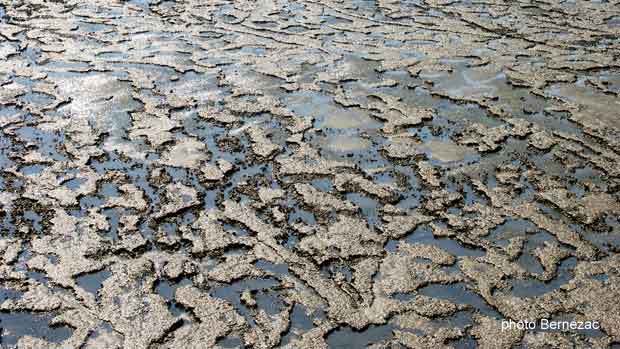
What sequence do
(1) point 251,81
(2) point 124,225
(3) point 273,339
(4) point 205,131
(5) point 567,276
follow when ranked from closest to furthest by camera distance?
1. (3) point 273,339
2. (5) point 567,276
3. (2) point 124,225
4. (4) point 205,131
5. (1) point 251,81

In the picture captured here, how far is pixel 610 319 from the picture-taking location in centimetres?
347

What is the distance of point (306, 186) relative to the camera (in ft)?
15.6

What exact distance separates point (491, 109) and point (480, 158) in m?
1.05

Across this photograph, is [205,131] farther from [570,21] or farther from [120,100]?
[570,21]

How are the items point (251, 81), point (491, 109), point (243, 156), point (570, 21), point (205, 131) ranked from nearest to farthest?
point (243, 156)
point (205, 131)
point (491, 109)
point (251, 81)
point (570, 21)

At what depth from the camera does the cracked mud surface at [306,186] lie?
3.52 metres

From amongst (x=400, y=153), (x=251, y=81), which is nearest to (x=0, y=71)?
(x=251, y=81)

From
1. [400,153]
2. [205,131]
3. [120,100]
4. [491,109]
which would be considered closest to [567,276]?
[400,153]

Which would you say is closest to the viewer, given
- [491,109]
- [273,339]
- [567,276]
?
[273,339]

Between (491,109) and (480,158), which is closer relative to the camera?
(480,158)

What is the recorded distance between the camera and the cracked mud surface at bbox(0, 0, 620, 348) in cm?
352

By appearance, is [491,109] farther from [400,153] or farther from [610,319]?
[610,319]

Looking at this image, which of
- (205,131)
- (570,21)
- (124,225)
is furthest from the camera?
(570,21)

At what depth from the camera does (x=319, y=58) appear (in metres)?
7.30
